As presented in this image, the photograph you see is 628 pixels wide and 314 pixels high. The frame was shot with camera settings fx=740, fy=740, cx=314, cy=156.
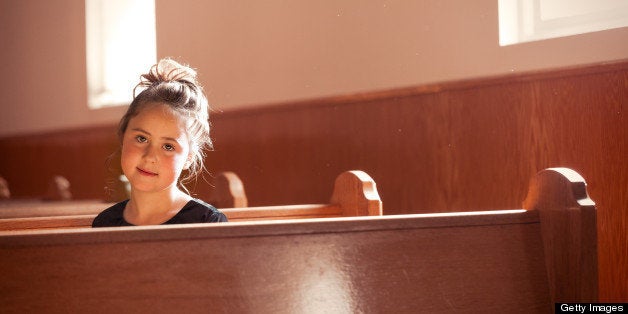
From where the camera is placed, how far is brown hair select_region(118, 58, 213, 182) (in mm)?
2082

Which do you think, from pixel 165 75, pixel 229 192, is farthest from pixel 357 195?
pixel 229 192

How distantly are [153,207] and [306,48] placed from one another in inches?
76.4

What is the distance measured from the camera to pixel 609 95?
Answer: 274cm

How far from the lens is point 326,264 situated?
1.34 metres

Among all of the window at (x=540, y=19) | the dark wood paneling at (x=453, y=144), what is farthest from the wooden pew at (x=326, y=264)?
the window at (x=540, y=19)

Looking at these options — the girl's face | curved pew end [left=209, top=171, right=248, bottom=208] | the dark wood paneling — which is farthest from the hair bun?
the dark wood paneling

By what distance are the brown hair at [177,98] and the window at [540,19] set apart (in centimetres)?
144

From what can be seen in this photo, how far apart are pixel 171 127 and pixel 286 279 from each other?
0.86 meters

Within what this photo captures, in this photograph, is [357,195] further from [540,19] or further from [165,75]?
[540,19]

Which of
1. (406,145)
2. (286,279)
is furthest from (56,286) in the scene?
(406,145)

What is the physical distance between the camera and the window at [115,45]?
5473mm

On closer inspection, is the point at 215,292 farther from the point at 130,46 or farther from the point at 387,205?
the point at 130,46

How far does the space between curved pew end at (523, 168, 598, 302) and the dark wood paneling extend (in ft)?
4.30
